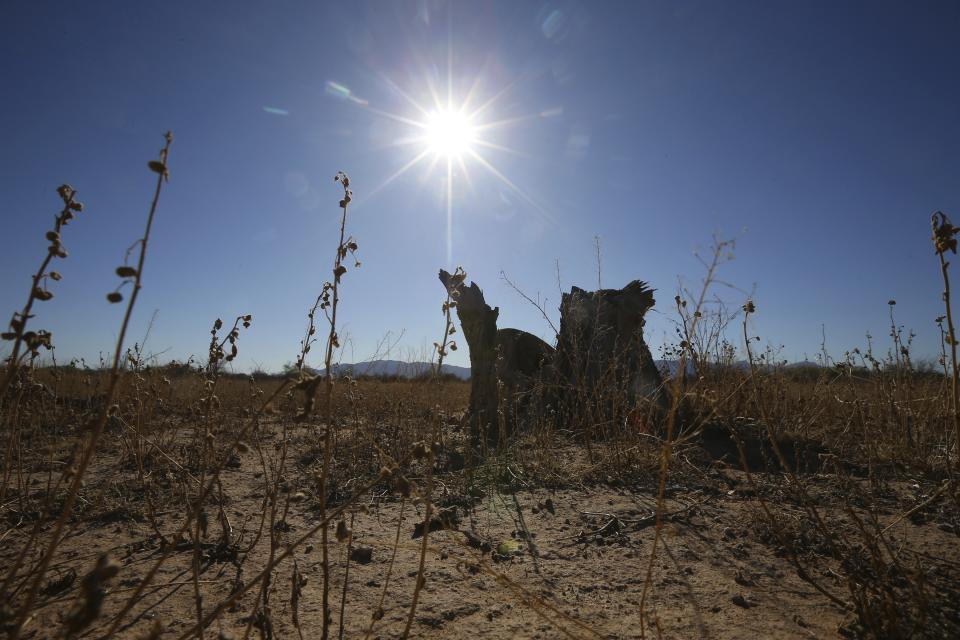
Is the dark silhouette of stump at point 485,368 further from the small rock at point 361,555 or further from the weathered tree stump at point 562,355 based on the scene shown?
the small rock at point 361,555

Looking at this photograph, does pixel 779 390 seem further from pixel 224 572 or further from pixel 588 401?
pixel 224 572

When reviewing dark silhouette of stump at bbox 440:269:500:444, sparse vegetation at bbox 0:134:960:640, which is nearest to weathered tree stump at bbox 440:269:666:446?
dark silhouette of stump at bbox 440:269:500:444

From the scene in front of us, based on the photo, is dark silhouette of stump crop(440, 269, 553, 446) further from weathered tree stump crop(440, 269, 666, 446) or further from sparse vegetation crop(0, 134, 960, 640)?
sparse vegetation crop(0, 134, 960, 640)

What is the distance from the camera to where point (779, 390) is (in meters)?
5.17

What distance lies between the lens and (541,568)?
2.15 metres

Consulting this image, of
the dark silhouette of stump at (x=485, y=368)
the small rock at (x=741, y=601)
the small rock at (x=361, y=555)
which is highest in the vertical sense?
the dark silhouette of stump at (x=485, y=368)

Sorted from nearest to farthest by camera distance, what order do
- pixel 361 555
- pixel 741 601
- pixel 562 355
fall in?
pixel 741 601, pixel 361 555, pixel 562 355

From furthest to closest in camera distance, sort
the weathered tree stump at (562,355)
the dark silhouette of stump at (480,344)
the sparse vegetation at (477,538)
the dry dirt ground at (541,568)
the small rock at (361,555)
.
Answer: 1. the dark silhouette of stump at (480,344)
2. the weathered tree stump at (562,355)
3. the small rock at (361,555)
4. the dry dirt ground at (541,568)
5. the sparse vegetation at (477,538)

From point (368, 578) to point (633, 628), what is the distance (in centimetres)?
107

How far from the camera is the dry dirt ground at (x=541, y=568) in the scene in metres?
1.70

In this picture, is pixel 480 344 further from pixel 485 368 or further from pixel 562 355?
pixel 562 355

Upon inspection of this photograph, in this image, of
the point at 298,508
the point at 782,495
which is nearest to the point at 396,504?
the point at 298,508

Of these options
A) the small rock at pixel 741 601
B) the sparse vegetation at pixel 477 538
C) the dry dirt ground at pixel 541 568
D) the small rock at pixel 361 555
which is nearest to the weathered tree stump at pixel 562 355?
the sparse vegetation at pixel 477 538

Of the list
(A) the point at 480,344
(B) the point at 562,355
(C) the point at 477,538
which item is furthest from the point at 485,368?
(C) the point at 477,538
